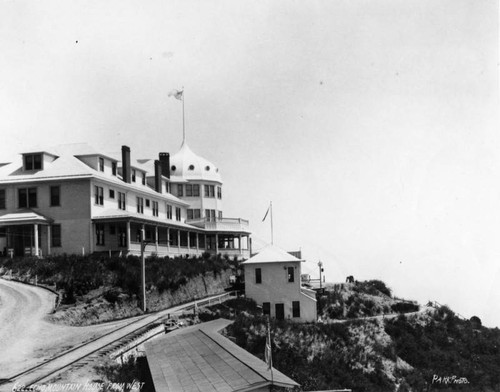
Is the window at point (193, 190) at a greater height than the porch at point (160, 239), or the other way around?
the window at point (193, 190)

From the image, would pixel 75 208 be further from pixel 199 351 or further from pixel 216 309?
pixel 199 351

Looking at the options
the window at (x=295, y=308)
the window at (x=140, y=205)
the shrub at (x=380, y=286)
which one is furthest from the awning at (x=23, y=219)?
the shrub at (x=380, y=286)

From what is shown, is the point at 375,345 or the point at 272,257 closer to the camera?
the point at 375,345

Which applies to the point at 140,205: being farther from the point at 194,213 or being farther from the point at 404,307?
the point at 404,307

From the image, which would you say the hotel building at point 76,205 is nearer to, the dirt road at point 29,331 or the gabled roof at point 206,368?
the dirt road at point 29,331

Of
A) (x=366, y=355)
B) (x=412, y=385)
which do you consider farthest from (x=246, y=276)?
(x=412, y=385)

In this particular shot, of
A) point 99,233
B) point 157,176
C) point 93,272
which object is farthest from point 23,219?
point 157,176
